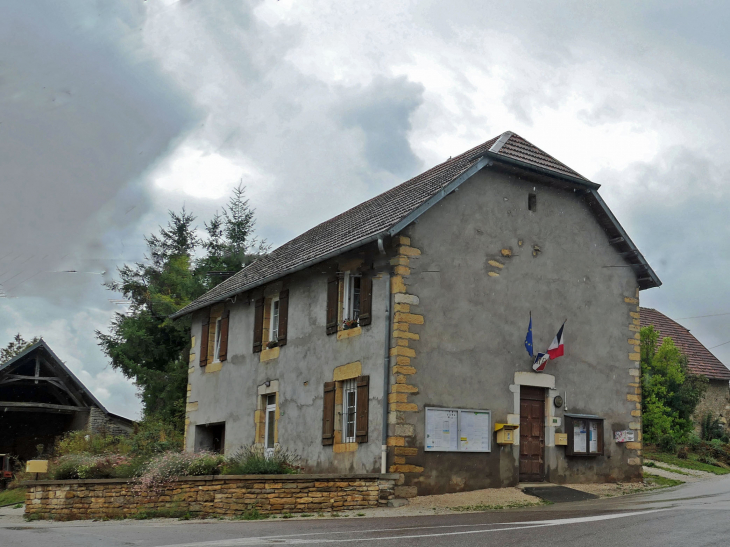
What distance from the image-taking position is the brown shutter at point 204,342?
23.3 m

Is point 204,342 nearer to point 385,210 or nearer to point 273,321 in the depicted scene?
point 273,321

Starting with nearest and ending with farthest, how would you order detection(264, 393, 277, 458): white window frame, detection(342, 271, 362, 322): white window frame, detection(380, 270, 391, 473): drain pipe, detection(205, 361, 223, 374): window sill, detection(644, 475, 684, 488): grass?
detection(380, 270, 391, 473): drain pipe
detection(342, 271, 362, 322): white window frame
detection(644, 475, 684, 488): grass
detection(264, 393, 277, 458): white window frame
detection(205, 361, 223, 374): window sill

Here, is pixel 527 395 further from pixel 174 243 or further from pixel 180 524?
pixel 174 243

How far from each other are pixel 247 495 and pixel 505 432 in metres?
5.15

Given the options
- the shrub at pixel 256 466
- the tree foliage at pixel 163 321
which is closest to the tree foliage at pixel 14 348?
the tree foliage at pixel 163 321

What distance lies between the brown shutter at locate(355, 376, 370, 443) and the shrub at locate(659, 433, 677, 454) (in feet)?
40.2

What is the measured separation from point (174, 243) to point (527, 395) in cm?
2497

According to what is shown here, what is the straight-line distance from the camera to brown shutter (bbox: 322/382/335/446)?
55.3 feet

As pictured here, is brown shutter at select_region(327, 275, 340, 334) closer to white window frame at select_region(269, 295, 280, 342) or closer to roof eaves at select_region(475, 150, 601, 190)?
white window frame at select_region(269, 295, 280, 342)

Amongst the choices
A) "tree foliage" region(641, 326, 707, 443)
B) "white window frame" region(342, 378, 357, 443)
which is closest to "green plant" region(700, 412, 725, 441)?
"tree foliage" region(641, 326, 707, 443)

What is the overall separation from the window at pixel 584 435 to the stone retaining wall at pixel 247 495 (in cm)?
473

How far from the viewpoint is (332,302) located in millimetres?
17594

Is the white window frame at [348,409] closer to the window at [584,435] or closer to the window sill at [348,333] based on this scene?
the window sill at [348,333]

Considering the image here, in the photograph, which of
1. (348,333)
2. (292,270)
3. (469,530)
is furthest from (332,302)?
(469,530)
